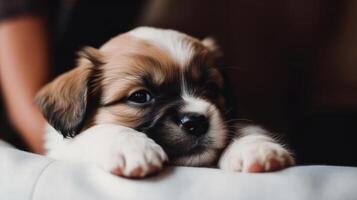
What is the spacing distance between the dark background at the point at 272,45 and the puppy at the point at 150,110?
37 centimetres

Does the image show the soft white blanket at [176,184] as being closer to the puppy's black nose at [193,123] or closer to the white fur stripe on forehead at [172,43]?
the puppy's black nose at [193,123]

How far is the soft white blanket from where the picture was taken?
2.55 ft

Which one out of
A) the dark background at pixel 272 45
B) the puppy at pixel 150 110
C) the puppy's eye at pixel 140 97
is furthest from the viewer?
the dark background at pixel 272 45

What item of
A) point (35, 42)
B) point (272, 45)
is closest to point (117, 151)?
point (35, 42)

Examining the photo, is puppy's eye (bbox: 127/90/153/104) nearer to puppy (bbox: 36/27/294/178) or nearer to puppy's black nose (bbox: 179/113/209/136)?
puppy (bbox: 36/27/294/178)

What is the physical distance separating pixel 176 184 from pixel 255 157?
167 millimetres

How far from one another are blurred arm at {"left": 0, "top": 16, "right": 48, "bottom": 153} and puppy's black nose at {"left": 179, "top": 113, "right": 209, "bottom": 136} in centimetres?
77

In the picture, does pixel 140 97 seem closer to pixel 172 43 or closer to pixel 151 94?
pixel 151 94

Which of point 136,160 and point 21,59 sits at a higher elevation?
point 136,160

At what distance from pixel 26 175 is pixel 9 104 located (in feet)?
3.00

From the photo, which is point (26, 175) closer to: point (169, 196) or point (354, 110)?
point (169, 196)

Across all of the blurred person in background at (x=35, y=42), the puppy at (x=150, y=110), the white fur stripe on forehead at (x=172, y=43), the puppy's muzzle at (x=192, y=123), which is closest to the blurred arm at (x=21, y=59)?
the blurred person in background at (x=35, y=42)

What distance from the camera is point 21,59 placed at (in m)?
1.68

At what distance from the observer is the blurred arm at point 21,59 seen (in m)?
1.64
